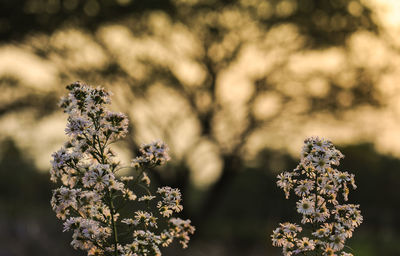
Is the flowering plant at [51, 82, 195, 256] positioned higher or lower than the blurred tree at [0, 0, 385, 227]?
lower

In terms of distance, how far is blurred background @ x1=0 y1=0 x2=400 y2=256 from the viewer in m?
Answer: 14.2

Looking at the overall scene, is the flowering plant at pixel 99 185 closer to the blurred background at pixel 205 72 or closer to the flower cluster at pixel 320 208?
the flower cluster at pixel 320 208

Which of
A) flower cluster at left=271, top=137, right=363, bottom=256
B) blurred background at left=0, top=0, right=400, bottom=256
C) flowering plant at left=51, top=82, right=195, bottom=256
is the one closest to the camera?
flowering plant at left=51, top=82, right=195, bottom=256

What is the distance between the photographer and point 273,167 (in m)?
41.2

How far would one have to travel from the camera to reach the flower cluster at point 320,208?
318 cm

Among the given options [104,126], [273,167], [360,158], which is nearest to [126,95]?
[104,126]

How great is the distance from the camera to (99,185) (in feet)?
9.98

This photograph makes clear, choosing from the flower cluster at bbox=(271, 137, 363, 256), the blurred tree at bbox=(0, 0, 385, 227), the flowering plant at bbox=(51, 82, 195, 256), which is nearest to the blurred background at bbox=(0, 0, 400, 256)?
the blurred tree at bbox=(0, 0, 385, 227)

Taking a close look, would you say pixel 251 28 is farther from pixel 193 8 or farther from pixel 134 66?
pixel 134 66

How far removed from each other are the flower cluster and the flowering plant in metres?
0.78

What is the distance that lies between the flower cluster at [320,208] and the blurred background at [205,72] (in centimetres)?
1018

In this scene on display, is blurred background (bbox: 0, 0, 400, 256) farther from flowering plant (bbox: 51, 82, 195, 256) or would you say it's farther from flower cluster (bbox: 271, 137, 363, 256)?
flowering plant (bbox: 51, 82, 195, 256)

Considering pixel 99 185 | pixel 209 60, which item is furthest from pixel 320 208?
pixel 209 60

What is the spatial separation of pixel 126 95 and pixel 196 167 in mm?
5107
